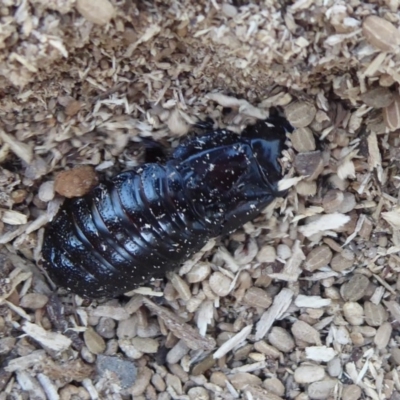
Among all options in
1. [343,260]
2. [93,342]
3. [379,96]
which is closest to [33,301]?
[93,342]

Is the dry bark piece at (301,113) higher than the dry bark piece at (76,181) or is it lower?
lower

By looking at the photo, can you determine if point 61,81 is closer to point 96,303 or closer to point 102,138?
point 102,138

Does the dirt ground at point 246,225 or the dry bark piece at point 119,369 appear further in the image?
the dry bark piece at point 119,369

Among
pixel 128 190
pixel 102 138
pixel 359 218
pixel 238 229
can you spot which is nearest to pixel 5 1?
pixel 102 138

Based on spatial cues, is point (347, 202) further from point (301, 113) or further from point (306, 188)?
point (301, 113)

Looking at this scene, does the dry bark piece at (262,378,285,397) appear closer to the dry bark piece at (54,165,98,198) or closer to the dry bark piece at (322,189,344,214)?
the dry bark piece at (322,189,344,214)

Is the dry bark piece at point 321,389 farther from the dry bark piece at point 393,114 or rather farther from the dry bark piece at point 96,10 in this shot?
the dry bark piece at point 96,10

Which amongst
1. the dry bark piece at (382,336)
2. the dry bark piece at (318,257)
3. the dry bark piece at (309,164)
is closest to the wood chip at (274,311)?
the dry bark piece at (318,257)
